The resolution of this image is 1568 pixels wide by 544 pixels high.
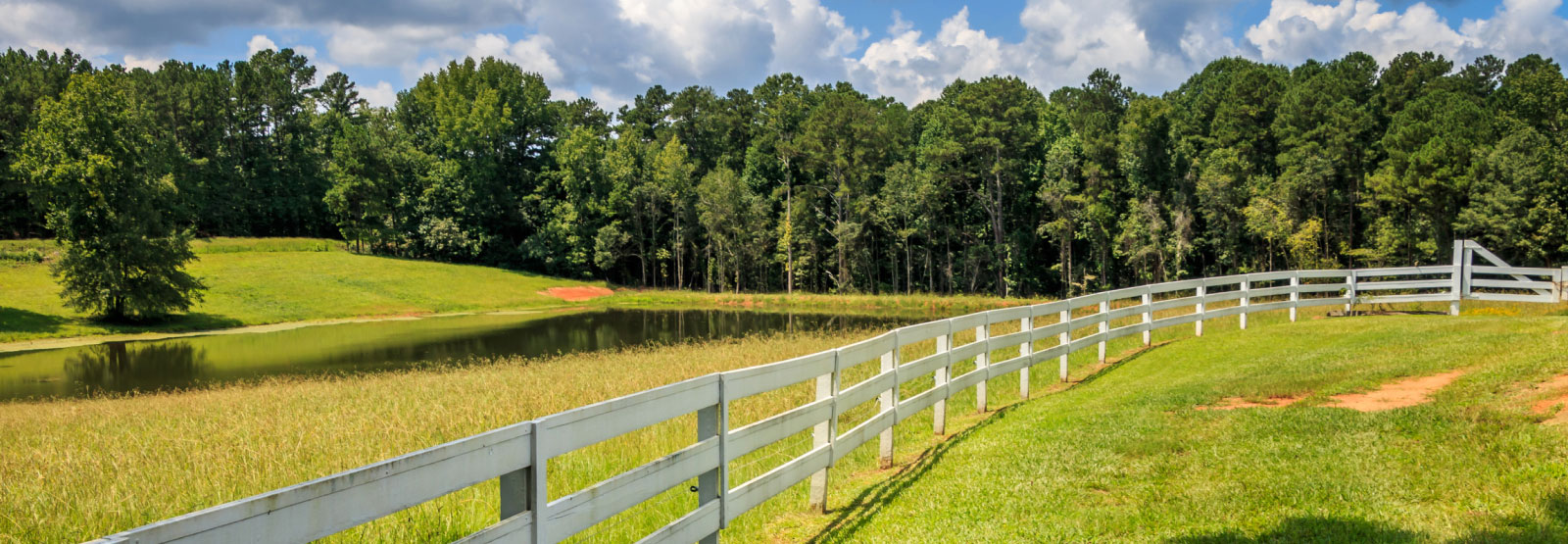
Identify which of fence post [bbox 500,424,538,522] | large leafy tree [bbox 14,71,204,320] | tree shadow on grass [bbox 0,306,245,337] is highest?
large leafy tree [bbox 14,71,204,320]

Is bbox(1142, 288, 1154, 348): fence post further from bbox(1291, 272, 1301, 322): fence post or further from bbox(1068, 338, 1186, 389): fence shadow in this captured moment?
bbox(1291, 272, 1301, 322): fence post

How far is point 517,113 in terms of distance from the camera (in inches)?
3209

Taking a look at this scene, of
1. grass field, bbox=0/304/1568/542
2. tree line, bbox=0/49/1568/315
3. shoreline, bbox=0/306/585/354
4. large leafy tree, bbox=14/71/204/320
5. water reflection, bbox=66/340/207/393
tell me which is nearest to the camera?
grass field, bbox=0/304/1568/542

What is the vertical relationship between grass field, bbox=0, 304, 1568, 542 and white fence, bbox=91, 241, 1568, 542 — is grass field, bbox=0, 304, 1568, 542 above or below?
below

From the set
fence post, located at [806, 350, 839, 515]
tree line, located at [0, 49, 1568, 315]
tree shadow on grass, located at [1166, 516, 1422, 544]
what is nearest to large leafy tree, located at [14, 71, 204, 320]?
tree line, located at [0, 49, 1568, 315]

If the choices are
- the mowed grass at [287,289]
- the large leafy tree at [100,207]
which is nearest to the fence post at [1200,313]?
the mowed grass at [287,289]

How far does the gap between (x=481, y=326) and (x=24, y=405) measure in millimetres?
22385

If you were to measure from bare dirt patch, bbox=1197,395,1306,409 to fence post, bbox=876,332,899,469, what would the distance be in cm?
363

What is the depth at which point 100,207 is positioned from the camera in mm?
38312

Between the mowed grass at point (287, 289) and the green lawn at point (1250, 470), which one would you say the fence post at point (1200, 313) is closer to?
the green lawn at point (1250, 470)

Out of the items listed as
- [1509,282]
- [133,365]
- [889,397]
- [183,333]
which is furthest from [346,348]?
[1509,282]

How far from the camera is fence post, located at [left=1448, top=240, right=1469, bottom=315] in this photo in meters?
17.4

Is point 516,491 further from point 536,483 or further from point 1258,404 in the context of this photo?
point 1258,404

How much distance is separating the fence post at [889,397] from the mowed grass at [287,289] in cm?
4206
